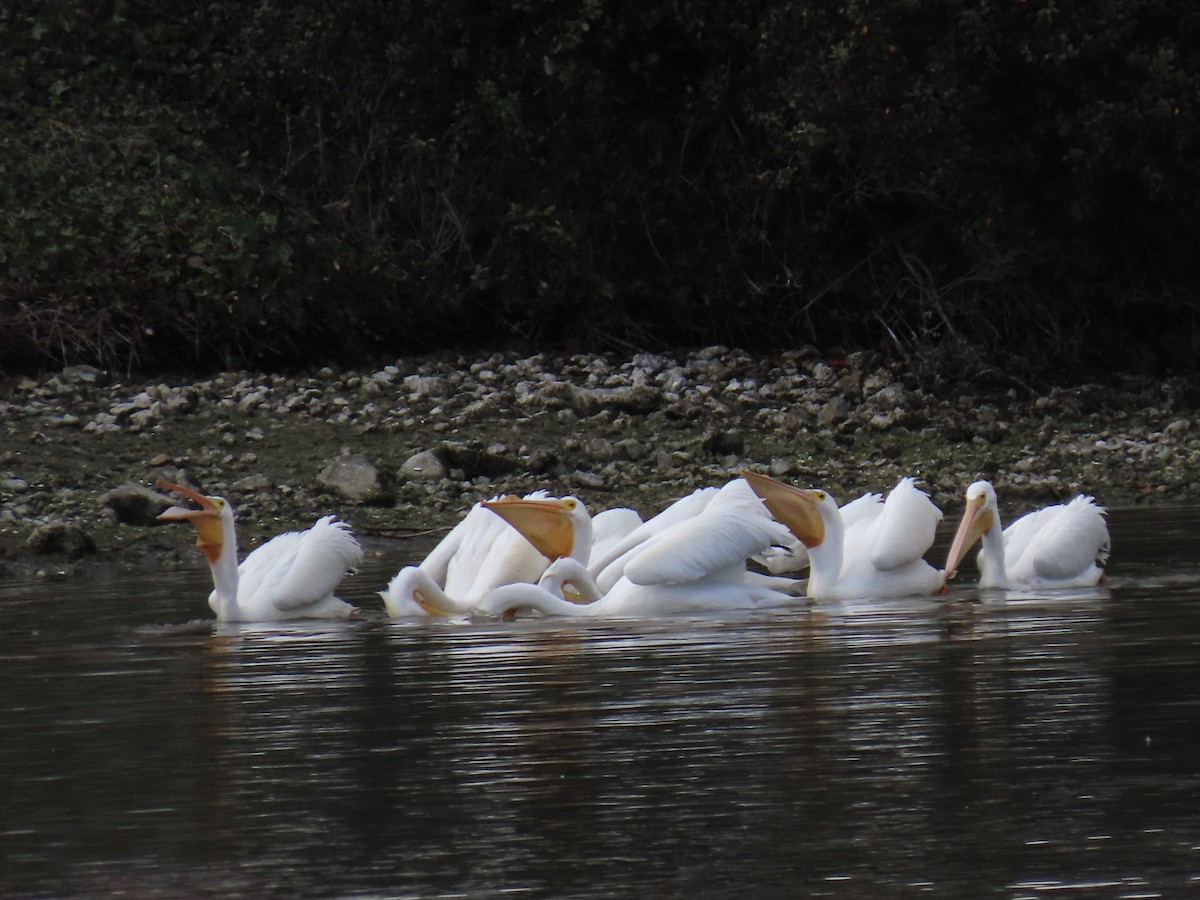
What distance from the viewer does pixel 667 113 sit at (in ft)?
62.0

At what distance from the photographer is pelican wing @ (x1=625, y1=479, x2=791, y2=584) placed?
856 centimetres

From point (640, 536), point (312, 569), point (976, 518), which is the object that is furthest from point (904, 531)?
point (312, 569)

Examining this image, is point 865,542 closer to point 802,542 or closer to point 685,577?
point 802,542

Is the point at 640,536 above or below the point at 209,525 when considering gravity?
below

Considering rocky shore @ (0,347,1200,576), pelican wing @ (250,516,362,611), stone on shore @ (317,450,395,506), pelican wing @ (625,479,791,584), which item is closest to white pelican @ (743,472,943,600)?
pelican wing @ (625,479,791,584)

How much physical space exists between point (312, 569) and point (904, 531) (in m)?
2.30

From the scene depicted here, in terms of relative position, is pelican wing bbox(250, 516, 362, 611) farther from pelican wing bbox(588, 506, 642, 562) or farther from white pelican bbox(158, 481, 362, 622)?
pelican wing bbox(588, 506, 642, 562)

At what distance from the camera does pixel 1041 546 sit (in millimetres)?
9453

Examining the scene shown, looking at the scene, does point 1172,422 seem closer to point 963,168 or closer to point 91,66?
point 963,168

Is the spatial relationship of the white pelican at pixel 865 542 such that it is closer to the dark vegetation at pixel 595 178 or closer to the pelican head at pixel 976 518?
the pelican head at pixel 976 518

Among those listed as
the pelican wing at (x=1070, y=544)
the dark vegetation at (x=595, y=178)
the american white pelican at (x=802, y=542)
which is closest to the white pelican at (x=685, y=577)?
the american white pelican at (x=802, y=542)

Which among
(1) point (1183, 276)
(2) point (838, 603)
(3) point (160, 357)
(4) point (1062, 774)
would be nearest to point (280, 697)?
(4) point (1062, 774)

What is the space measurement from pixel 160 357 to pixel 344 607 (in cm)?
805

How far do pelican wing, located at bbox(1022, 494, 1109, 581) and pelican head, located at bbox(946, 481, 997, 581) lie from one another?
10.9 inches
